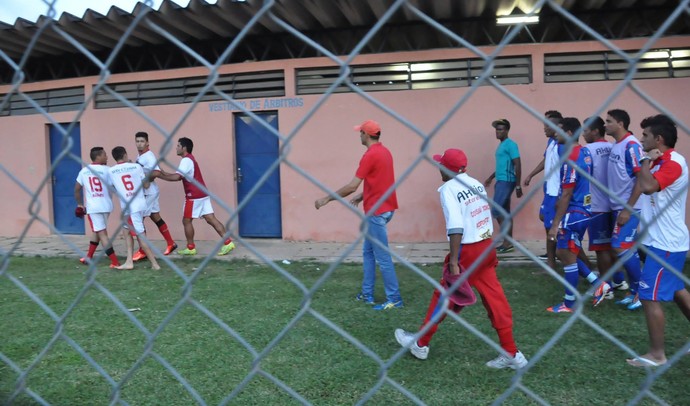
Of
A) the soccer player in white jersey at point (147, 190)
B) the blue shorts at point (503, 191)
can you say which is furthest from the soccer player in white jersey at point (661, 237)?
the soccer player in white jersey at point (147, 190)

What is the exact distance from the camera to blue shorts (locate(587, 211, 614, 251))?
15.9 feet

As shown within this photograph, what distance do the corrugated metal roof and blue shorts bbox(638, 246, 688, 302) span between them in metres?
4.36

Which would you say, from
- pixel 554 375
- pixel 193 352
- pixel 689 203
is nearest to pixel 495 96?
pixel 689 203

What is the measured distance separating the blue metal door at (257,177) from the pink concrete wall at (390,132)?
0.19 m

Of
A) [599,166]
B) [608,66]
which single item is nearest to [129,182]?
[599,166]

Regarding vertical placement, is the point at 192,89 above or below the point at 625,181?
above

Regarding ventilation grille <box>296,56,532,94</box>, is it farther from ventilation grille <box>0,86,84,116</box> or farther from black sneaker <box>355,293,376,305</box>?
ventilation grille <box>0,86,84,116</box>

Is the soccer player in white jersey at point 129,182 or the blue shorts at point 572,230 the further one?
the soccer player in white jersey at point 129,182

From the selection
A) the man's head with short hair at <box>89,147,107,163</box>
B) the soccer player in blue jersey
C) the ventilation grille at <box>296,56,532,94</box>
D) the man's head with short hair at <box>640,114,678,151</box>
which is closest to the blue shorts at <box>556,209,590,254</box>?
the soccer player in blue jersey

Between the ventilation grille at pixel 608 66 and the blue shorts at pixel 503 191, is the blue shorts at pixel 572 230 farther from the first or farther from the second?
the ventilation grille at pixel 608 66

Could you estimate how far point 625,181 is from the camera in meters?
4.76

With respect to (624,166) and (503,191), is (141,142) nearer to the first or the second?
(503,191)

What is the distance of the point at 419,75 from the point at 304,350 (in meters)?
5.33

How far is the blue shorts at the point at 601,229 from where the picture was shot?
484 cm
